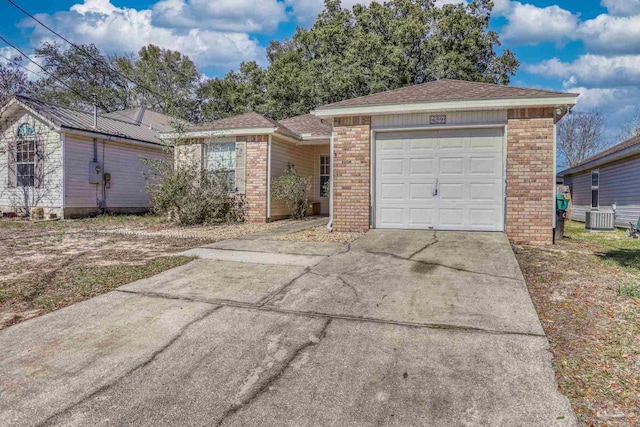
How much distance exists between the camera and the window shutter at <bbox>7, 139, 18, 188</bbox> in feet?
47.0

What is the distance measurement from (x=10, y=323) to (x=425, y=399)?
12.4 ft

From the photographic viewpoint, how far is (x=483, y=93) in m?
8.38

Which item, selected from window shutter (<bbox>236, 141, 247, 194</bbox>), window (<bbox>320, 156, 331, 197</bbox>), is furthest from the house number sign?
window (<bbox>320, 156, 331, 197</bbox>)

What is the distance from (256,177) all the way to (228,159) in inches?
45.2

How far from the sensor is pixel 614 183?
14656 mm

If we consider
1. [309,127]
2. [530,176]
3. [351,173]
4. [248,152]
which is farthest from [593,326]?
[309,127]

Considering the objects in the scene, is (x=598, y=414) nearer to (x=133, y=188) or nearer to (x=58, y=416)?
(x=58, y=416)

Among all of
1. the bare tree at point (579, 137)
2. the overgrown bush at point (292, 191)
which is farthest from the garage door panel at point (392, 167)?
the bare tree at point (579, 137)

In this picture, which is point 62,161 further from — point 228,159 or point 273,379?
point 273,379

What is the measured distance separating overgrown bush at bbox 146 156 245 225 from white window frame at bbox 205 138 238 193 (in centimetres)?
21

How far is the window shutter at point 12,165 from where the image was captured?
14.3 m

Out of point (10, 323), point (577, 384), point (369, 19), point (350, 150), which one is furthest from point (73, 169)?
point (369, 19)

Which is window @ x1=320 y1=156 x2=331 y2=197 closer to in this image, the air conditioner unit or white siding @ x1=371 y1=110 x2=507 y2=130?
white siding @ x1=371 y1=110 x2=507 y2=130

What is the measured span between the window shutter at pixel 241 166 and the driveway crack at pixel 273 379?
918 cm
